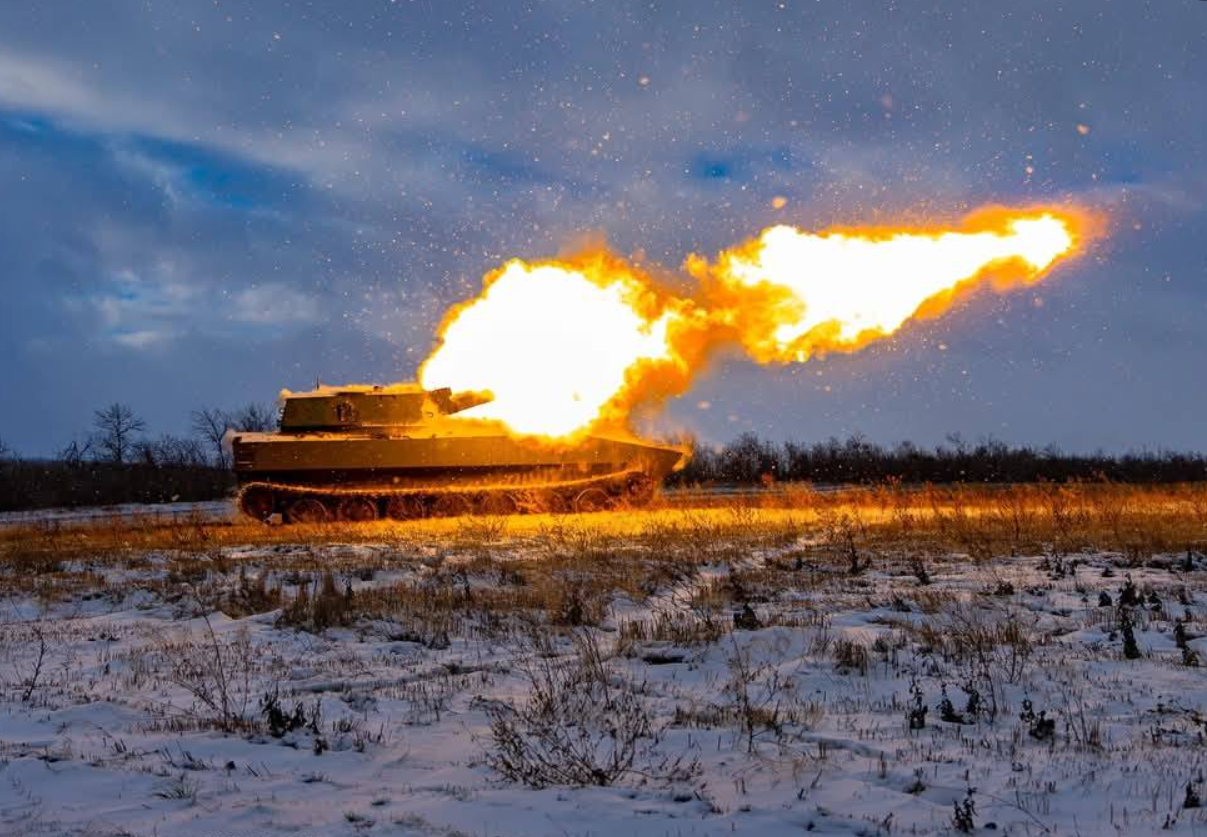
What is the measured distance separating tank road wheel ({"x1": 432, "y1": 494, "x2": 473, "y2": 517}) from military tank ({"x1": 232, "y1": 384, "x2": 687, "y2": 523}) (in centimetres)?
3

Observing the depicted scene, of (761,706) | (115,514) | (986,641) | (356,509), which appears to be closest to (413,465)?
(356,509)

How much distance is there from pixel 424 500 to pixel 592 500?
4804 millimetres

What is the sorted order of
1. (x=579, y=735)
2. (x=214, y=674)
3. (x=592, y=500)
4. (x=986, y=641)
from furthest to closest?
(x=592, y=500), (x=986, y=641), (x=214, y=674), (x=579, y=735)

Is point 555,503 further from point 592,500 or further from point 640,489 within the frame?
point 640,489

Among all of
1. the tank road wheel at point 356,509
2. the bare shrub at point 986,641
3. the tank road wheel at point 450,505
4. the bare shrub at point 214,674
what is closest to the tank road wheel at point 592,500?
the tank road wheel at point 450,505

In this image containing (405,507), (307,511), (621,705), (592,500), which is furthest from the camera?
(592,500)

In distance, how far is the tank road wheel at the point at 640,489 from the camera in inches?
1073

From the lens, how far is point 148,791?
504 cm

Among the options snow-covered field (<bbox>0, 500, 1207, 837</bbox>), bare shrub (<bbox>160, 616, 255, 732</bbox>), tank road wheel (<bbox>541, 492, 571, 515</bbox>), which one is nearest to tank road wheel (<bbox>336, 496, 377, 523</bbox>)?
tank road wheel (<bbox>541, 492, 571, 515</bbox>)

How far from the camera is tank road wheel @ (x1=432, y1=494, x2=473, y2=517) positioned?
2688cm

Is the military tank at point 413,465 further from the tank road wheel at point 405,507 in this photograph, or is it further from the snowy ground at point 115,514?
the snowy ground at point 115,514

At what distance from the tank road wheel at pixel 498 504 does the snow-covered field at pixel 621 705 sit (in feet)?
45.1

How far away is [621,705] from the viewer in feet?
21.5

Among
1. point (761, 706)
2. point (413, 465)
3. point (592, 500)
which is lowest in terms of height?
point (761, 706)
